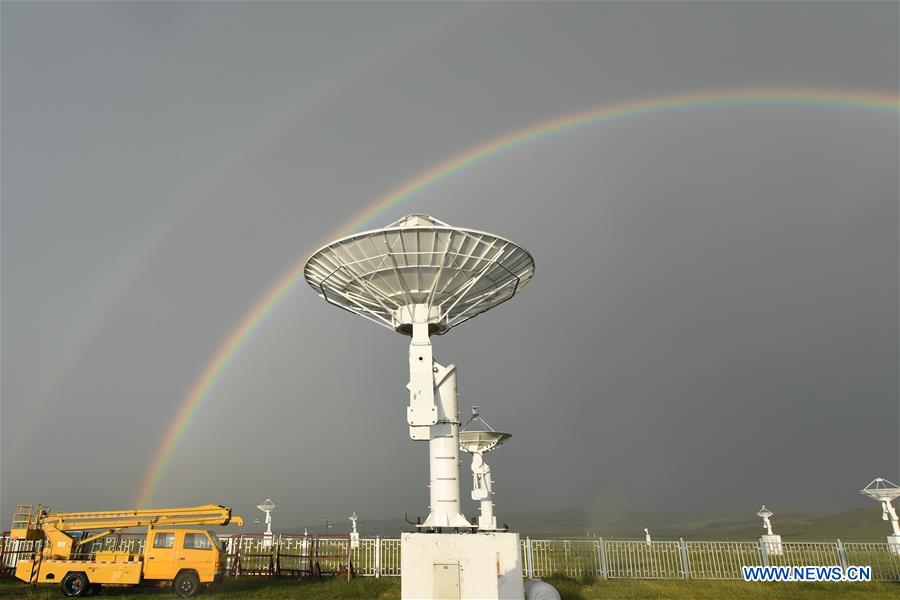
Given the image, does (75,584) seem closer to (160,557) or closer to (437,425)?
(160,557)

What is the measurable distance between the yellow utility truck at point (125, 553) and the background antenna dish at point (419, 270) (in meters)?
10.1

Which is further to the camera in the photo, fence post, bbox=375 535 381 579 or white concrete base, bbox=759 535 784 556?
white concrete base, bbox=759 535 784 556

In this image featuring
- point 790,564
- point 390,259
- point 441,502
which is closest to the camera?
point 441,502

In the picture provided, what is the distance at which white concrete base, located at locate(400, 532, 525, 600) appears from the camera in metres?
14.6

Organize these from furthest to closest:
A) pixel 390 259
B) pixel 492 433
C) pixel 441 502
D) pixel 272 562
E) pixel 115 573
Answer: pixel 492 433
pixel 272 562
pixel 115 573
pixel 390 259
pixel 441 502

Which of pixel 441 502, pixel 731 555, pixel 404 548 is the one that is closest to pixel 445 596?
pixel 404 548

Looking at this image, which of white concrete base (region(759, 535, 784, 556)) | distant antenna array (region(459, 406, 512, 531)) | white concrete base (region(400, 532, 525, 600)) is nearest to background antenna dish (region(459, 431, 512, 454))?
distant antenna array (region(459, 406, 512, 531))

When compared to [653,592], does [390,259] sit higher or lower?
higher

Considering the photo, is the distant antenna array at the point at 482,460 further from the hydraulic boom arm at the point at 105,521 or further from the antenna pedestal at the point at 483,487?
the hydraulic boom arm at the point at 105,521

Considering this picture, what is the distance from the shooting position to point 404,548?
1502 centimetres

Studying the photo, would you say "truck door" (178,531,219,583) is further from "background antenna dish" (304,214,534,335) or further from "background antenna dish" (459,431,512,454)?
"background antenna dish" (459,431,512,454)

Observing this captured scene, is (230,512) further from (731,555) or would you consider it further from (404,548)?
(731,555)

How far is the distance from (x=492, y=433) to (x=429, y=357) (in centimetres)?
2143

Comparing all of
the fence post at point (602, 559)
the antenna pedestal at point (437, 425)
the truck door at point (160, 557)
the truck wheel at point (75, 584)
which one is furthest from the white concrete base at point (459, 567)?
the truck wheel at point (75, 584)
